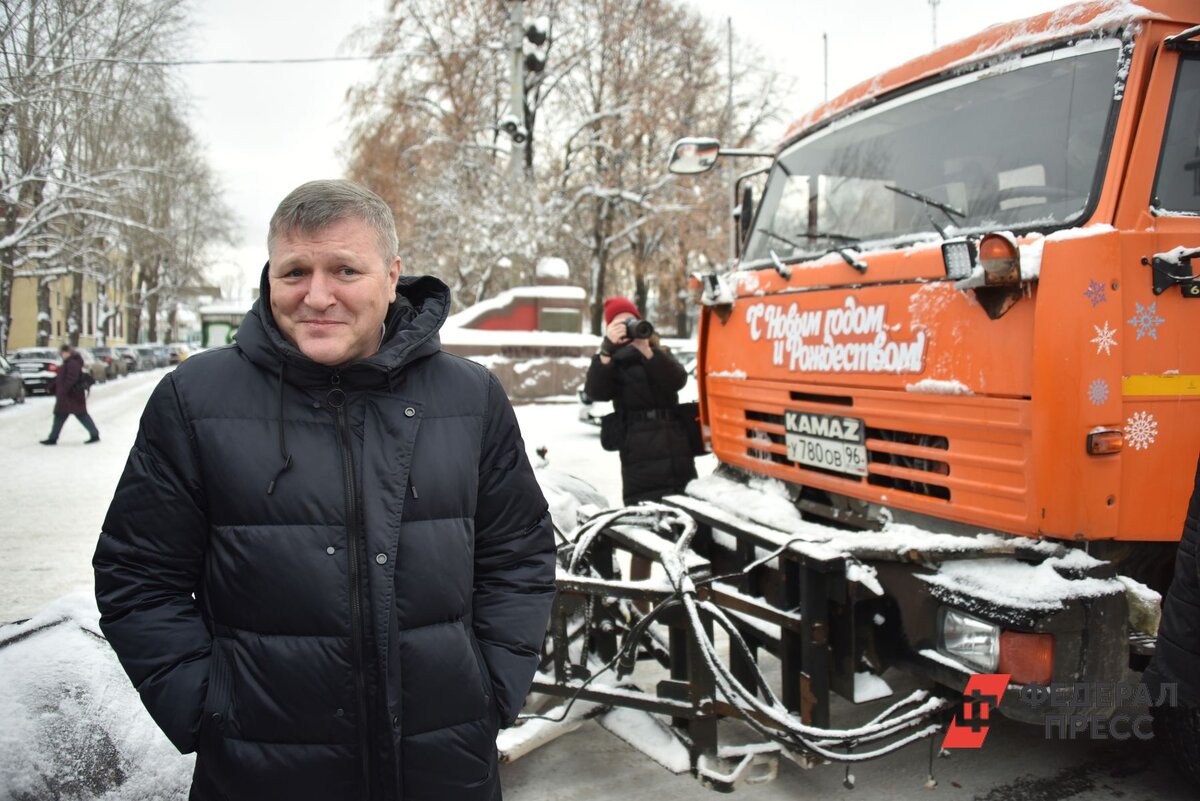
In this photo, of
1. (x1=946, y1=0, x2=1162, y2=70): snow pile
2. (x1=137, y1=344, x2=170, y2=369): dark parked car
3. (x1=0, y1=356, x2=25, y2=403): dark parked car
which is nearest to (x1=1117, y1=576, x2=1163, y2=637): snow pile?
(x1=946, y1=0, x2=1162, y2=70): snow pile

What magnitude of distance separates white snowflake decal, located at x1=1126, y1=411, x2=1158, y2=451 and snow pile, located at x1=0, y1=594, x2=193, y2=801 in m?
3.19

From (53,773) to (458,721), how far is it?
158cm

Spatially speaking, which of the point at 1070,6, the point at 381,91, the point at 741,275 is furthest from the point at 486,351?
the point at 1070,6

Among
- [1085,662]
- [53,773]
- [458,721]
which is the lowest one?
[53,773]

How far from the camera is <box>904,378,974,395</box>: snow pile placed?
2920 mm

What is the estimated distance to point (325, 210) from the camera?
169 cm

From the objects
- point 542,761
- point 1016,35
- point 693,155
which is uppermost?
point 1016,35

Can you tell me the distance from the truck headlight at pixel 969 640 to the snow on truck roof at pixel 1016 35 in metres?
2.06

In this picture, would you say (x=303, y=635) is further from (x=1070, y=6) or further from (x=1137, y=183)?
(x=1070, y=6)

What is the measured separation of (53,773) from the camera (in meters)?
2.47

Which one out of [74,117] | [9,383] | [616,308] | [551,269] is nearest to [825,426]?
[616,308]

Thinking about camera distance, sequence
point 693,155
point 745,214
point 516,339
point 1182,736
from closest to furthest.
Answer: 1. point 1182,736
2. point 693,155
3. point 745,214
4. point 516,339

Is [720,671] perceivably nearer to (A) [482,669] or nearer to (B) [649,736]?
(B) [649,736]

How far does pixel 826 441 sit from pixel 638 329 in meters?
1.21
